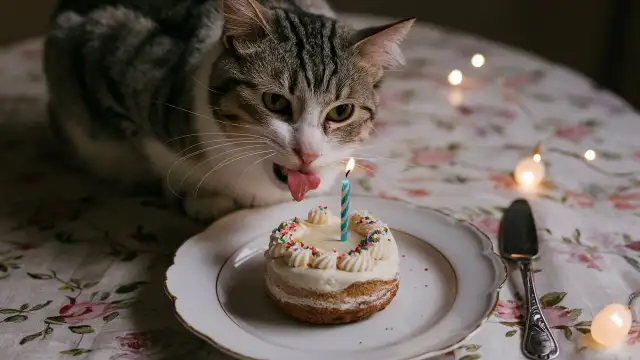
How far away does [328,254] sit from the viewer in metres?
0.86

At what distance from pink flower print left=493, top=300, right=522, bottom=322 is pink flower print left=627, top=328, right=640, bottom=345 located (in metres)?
0.13

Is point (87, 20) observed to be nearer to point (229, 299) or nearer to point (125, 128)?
point (125, 128)

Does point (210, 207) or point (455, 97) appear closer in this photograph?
point (210, 207)

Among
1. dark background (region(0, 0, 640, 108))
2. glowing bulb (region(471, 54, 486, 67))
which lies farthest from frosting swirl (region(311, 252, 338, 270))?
dark background (region(0, 0, 640, 108))

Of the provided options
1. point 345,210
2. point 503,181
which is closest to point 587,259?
point 503,181

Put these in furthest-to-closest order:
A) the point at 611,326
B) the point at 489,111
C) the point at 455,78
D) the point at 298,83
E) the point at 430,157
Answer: the point at 455,78
the point at 489,111
the point at 430,157
the point at 298,83
the point at 611,326

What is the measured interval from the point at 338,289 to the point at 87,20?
2.50 ft

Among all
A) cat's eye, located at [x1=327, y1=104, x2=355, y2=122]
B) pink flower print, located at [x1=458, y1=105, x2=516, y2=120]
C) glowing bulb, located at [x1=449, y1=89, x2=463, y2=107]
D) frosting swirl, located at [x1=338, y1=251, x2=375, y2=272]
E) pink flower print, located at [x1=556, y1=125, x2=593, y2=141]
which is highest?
cat's eye, located at [x1=327, y1=104, x2=355, y2=122]

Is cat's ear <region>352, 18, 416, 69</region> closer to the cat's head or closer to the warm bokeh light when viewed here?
the cat's head

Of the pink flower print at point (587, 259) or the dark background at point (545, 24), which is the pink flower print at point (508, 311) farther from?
the dark background at point (545, 24)

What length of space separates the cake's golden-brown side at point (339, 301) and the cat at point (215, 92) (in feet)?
0.59

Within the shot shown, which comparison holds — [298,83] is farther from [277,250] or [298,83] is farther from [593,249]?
[593,249]

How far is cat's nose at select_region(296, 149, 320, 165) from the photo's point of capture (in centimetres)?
93

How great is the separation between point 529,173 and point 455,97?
416mm
